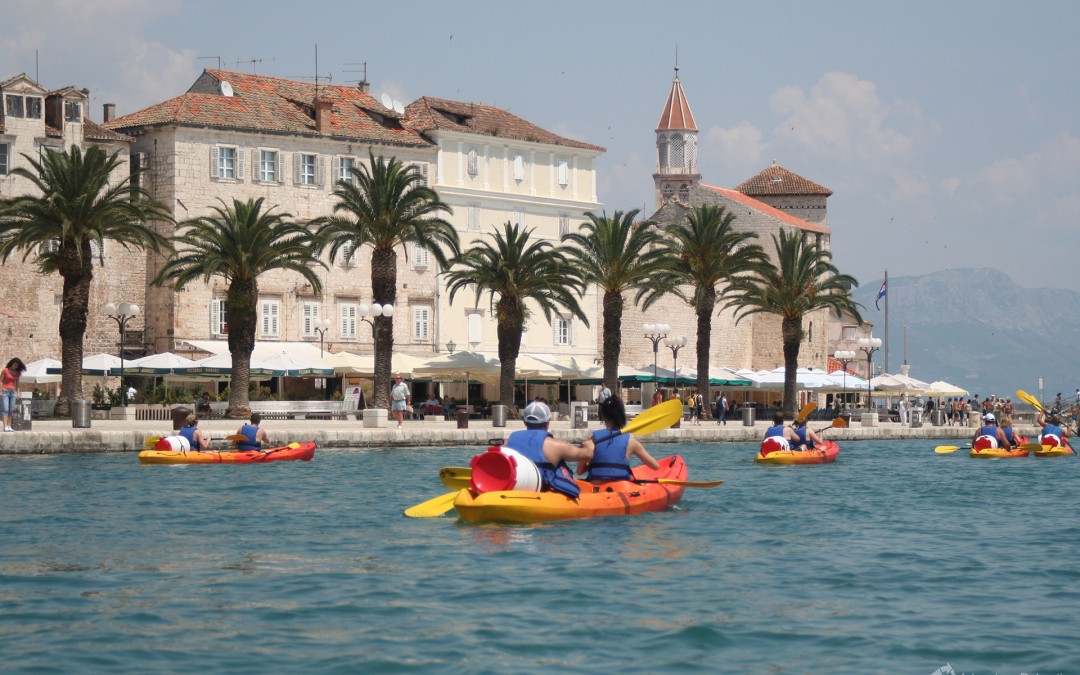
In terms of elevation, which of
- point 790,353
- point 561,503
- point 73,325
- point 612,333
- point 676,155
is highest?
point 676,155

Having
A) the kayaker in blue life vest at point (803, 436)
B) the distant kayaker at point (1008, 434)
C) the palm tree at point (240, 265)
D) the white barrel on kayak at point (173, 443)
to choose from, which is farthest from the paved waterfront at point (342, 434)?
the distant kayaker at point (1008, 434)

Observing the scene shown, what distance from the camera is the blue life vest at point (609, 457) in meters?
21.7

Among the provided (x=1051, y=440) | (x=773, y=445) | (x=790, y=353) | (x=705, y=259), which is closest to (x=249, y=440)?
(x=773, y=445)

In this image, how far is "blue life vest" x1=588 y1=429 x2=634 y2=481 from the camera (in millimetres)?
21703

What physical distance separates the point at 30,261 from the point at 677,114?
6970cm

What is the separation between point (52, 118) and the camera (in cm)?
6144

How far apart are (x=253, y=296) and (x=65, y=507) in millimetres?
25250

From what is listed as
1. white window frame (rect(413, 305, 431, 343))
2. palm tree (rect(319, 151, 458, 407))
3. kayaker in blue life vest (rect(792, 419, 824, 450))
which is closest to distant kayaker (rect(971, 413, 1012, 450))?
kayaker in blue life vest (rect(792, 419, 824, 450))

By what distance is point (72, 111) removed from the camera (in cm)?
6144

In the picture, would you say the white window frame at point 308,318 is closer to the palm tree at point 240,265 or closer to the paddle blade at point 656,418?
the palm tree at point 240,265

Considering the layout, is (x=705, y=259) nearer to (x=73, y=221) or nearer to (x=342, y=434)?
(x=342, y=434)

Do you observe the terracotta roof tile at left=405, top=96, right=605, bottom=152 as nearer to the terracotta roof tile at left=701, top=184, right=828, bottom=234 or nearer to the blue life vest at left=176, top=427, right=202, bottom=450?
the terracotta roof tile at left=701, top=184, right=828, bottom=234

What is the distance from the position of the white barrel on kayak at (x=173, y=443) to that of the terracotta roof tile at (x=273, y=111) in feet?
108

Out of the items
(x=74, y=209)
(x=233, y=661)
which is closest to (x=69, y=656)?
(x=233, y=661)
